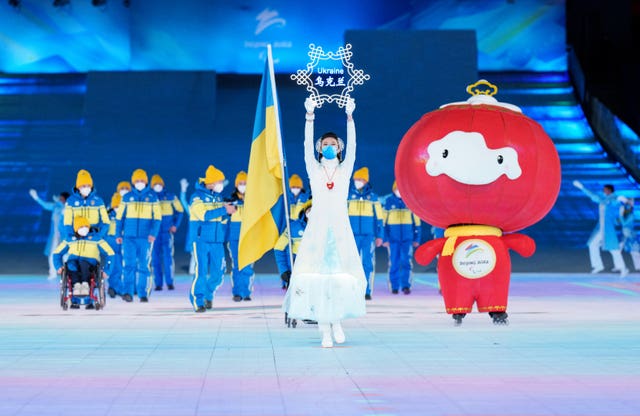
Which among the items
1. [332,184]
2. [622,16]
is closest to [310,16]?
[622,16]

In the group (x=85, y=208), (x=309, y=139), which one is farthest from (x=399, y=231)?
(x=309, y=139)

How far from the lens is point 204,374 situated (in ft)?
23.6

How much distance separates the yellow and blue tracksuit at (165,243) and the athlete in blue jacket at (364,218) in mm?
2817

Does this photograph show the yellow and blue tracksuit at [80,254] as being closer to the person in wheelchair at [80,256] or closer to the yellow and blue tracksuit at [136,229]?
the person in wheelchair at [80,256]

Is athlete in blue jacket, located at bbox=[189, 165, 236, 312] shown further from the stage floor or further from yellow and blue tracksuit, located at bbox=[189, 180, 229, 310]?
the stage floor

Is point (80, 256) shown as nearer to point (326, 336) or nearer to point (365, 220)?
point (365, 220)

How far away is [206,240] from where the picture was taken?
12500 millimetres

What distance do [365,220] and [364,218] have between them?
0.03 meters

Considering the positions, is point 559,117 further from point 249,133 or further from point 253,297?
point 253,297

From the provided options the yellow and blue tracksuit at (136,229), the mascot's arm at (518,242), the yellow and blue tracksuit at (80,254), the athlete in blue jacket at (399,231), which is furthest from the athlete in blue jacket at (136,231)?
the mascot's arm at (518,242)

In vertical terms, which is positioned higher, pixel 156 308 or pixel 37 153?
pixel 37 153

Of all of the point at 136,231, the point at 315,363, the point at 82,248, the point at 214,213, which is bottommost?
the point at 315,363

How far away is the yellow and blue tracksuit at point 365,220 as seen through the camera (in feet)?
48.5

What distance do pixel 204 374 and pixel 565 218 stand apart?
56.8ft
